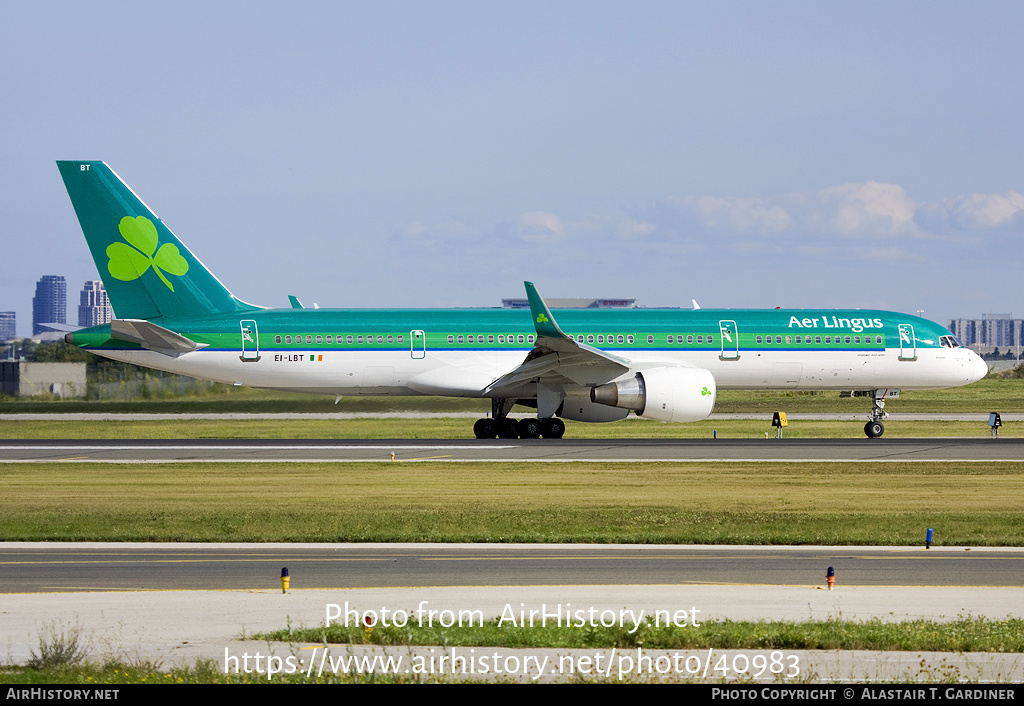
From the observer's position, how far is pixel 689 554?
55.4 feet

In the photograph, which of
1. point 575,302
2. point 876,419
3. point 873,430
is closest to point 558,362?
point 873,430

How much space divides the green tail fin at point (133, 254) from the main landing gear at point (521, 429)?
10.5 m

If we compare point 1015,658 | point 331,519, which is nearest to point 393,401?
point 331,519

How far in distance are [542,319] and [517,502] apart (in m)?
13.9

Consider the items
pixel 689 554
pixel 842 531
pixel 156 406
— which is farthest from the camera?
pixel 156 406

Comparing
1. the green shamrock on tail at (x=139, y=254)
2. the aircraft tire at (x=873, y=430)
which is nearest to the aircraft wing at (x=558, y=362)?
the aircraft tire at (x=873, y=430)

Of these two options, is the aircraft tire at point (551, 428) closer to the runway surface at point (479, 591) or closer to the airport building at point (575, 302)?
the runway surface at point (479, 591)

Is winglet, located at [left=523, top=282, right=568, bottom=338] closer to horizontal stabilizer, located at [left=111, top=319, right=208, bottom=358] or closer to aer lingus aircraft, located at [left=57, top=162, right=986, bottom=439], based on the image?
aer lingus aircraft, located at [left=57, top=162, right=986, bottom=439]

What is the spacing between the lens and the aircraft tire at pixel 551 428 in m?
39.2

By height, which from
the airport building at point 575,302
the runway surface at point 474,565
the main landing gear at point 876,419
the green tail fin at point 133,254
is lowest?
A: the runway surface at point 474,565

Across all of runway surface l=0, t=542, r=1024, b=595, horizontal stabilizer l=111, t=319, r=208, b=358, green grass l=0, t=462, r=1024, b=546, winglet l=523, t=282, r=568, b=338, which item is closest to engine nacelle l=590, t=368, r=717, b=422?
winglet l=523, t=282, r=568, b=338

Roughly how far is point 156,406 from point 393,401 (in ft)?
53.2

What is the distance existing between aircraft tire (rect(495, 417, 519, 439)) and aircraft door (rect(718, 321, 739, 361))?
8105 millimetres
